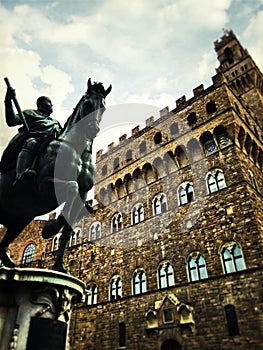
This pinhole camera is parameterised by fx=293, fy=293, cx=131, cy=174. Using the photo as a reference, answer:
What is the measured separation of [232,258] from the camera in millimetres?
13586

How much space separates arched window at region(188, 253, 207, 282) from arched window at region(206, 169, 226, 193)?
12.2 feet

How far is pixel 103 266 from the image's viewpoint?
64.1 feet

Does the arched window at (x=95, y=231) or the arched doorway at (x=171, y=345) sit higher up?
the arched window at (x=95, y=231)

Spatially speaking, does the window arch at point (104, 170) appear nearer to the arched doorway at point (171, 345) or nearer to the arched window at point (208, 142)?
the arched window at point (208, 142)

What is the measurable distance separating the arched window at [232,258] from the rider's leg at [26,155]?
1169 cm

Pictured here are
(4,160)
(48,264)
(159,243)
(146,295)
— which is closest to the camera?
(4,160)

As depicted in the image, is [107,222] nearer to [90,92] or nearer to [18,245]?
[18,245]

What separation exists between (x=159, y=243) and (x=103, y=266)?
4871 millimetres

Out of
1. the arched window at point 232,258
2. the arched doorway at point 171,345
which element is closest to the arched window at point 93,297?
the arched doorway at point 171,345

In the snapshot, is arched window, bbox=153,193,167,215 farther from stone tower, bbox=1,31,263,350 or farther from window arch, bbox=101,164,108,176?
window arch, bbox=101,164,108,176

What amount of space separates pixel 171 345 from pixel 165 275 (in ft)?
10.7

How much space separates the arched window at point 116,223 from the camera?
2064 cm

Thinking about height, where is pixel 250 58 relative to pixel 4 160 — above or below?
above

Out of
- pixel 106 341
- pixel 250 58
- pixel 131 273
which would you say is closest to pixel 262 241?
pixel 131 273
